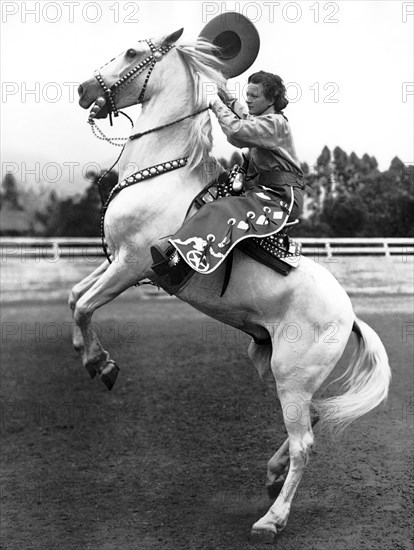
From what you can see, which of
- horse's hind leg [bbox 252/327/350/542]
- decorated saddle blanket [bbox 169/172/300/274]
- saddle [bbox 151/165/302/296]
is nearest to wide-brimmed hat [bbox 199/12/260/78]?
saddle [bbox 151/165/302/296]

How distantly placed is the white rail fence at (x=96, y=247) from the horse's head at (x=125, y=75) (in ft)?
12.5

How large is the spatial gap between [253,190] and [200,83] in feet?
1.95

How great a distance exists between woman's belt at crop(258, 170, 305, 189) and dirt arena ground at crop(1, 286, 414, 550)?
6.61ft

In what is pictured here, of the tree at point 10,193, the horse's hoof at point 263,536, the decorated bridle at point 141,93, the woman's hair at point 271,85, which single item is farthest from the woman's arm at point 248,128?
the tree at point 10,193

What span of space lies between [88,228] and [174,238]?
4791 mm

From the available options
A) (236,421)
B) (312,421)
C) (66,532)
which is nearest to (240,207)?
(312,421)

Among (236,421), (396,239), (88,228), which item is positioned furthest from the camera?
(88,228)

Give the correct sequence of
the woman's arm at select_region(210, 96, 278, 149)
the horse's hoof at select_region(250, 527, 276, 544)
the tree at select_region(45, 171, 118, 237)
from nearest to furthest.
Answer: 1. the woman's arm at select_region(210, 96, 278, 149)
2. the horse's hoof at select_region(250, 527, 276, 544)
3. the tree at select_region(45, 171, 118, 237)

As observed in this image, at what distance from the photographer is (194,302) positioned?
12.9ft

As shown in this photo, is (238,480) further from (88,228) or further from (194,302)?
(88,228)

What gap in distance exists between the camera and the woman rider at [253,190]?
365 cm

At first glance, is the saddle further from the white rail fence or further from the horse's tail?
the white rail fence

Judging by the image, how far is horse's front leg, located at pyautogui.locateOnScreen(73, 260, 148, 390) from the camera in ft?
12.4

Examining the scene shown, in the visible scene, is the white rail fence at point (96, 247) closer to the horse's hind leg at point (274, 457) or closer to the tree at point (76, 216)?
the tree at point (76, 216)
